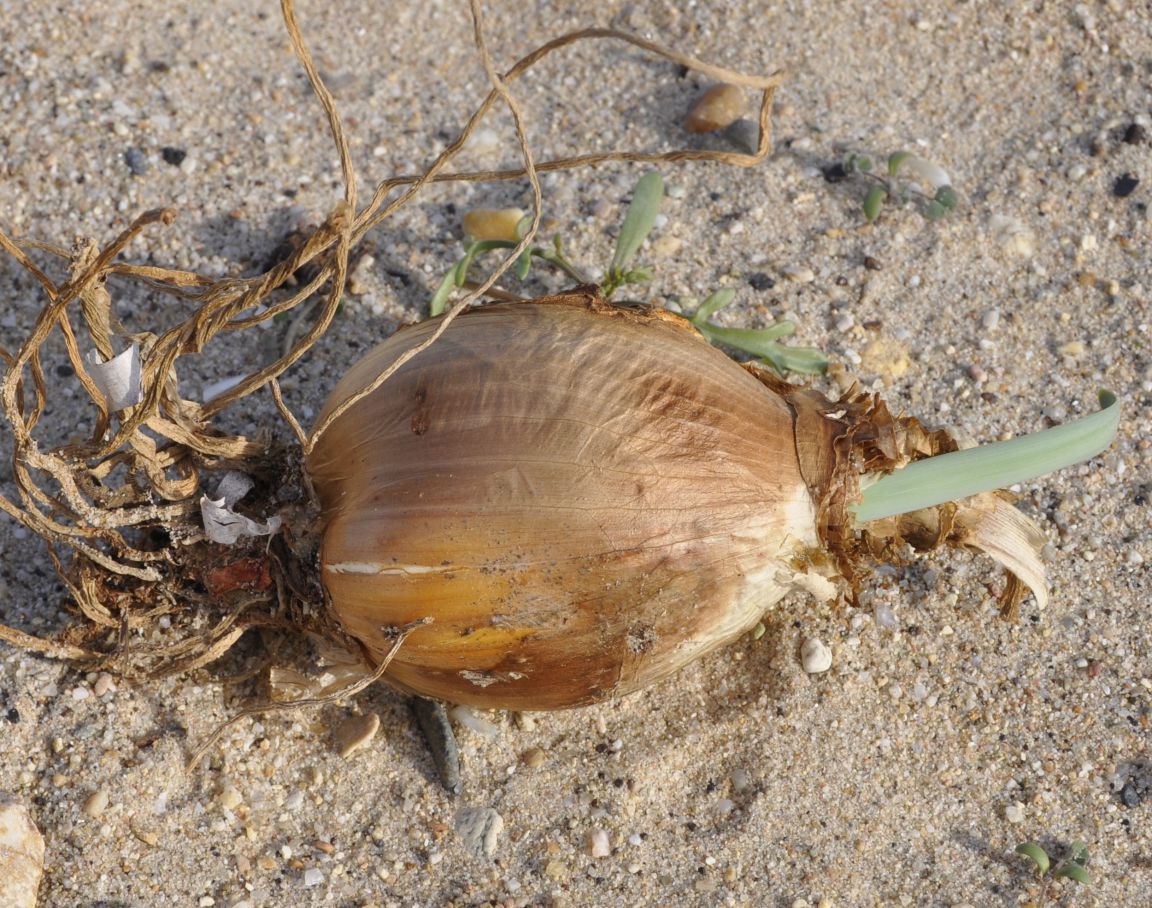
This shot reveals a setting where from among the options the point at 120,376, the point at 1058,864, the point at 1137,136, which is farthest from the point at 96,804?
the point at 1137,136

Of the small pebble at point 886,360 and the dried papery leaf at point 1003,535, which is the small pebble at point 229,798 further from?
the small pebble at point 886,360

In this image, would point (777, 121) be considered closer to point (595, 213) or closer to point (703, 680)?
point (595, 213)

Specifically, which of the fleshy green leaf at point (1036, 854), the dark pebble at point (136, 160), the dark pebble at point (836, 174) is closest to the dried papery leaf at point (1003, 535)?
the fleshy green leaf at point (1036, 854)

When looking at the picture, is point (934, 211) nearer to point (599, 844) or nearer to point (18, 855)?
point (599, 844)

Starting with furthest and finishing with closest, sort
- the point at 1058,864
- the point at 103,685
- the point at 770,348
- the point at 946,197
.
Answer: the point at 946,197, the point at 770,348, the point at 103,685, the point at 1058,864

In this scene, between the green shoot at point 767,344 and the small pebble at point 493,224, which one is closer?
the green shoot at point 767,344

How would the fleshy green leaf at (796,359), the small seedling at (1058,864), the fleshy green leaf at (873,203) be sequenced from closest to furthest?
the small seedling at (1058,864)
the fleshy green leaf at (796,359)
the fleshy green leaf at (873,203)
